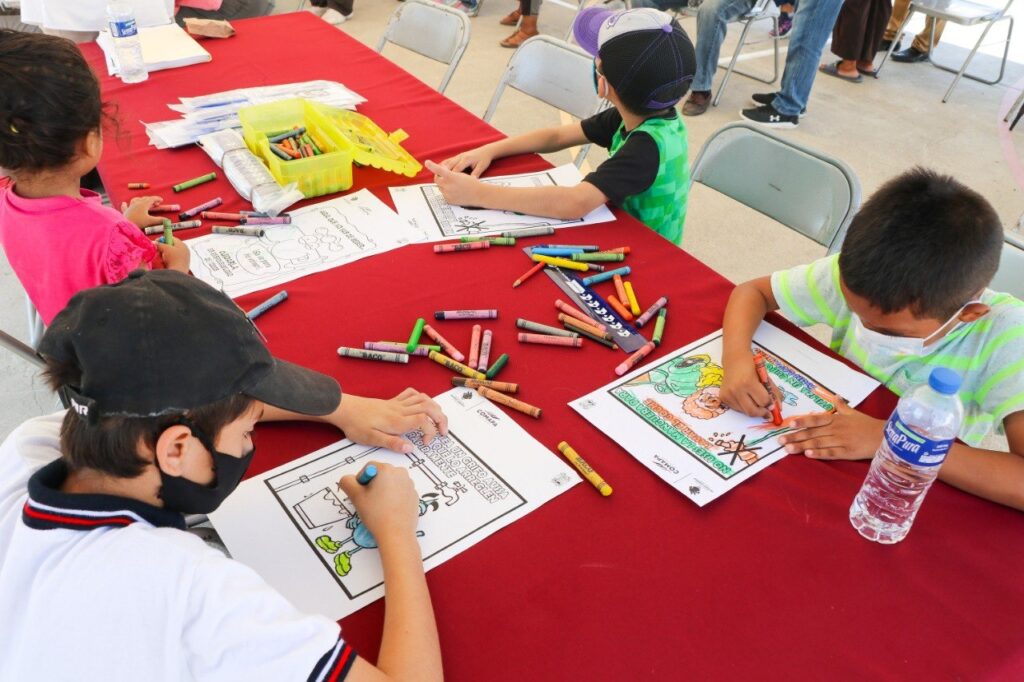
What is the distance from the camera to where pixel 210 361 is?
63 cm

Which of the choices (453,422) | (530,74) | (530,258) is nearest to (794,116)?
(530,74)

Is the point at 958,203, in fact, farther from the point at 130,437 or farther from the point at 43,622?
the point at 43,622

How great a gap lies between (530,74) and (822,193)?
0.94 metres

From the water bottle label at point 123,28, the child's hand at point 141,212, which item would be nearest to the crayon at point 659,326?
the child's hand at point 141,212

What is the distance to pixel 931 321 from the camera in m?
0.99

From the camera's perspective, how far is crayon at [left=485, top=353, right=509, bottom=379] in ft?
3.33

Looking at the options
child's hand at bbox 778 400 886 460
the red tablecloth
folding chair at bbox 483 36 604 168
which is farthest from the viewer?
folding chair at bbox 483 36 604 168

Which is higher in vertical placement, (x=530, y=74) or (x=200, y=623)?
(x=530, y=74)

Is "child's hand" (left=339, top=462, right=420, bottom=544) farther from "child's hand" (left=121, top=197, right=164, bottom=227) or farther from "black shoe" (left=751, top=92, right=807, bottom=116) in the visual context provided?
"black shoe" (left=751, top=92, right=807, bottom=116)

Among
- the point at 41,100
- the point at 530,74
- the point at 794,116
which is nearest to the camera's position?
the point at 41,100

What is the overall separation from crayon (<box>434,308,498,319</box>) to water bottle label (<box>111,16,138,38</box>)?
133 cm

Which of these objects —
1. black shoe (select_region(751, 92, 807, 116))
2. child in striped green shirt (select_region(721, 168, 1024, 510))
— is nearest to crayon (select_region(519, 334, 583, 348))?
child in striped green shirt (select_region(721, 168, 1024, 510))

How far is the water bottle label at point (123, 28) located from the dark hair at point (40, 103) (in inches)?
30.9

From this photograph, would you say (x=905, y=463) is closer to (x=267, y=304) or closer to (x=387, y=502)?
(x=387, y=502)
